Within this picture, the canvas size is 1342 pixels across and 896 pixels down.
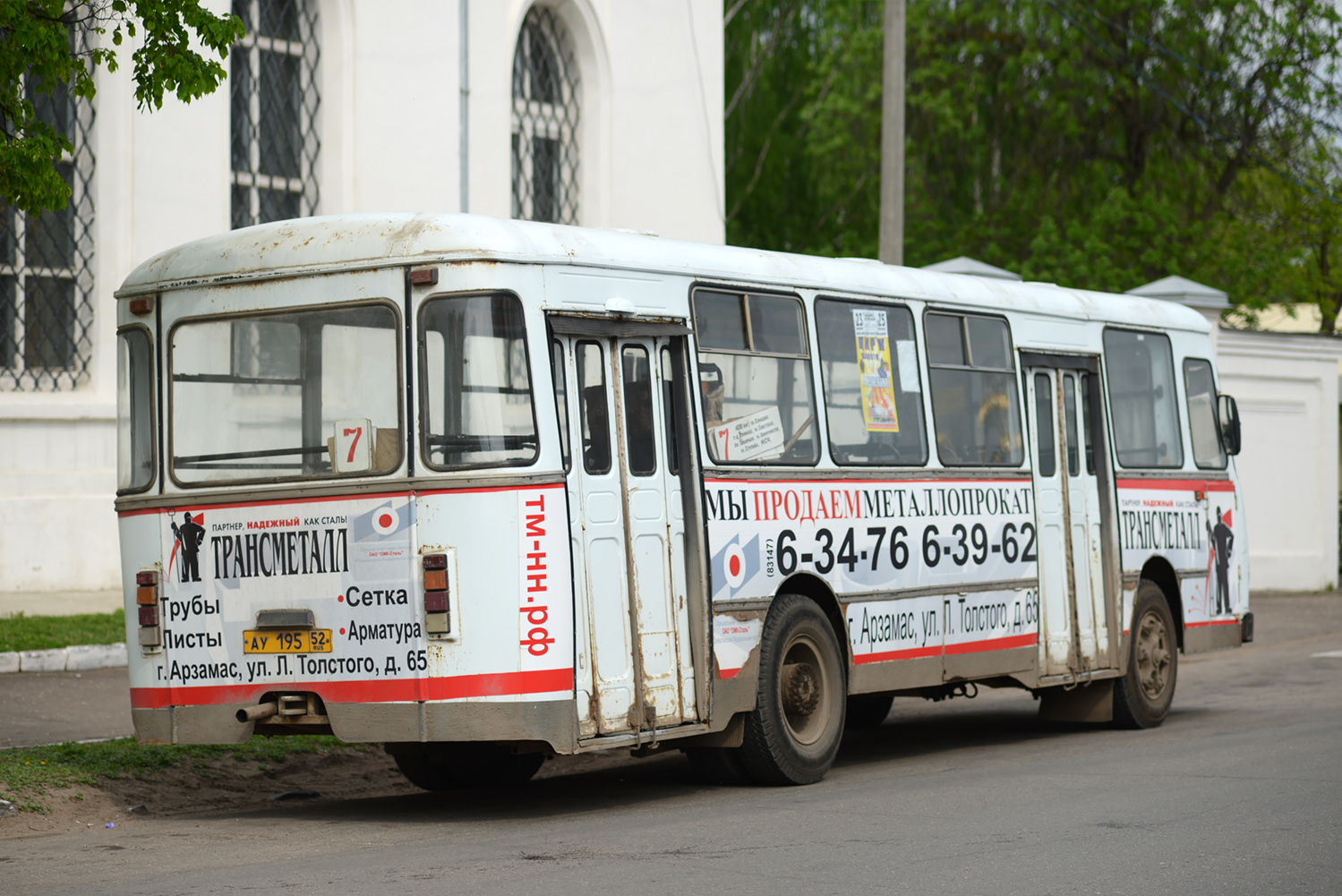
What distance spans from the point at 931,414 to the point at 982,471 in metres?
0.68

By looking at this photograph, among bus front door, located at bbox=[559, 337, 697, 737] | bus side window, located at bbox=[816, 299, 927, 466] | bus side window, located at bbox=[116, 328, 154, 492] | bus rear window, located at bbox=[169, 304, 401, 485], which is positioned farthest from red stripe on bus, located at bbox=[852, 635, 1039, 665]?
bus side window, located at bbox=[116, 328, 154, 492]

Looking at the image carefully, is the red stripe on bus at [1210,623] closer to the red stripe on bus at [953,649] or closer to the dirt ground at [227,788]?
the red stripe on bus at [953,649]

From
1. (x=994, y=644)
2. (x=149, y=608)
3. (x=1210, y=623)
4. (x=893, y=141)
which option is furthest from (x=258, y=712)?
(x=893, y=141)

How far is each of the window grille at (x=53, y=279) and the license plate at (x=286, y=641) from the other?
9.12 metres

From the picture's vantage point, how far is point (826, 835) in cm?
794

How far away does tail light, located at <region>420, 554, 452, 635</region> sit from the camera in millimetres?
8148

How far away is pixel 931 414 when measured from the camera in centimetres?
1123

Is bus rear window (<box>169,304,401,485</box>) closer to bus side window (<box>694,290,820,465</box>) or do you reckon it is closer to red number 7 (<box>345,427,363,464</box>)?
red number 7 (<box>345,427,363,464</box>)

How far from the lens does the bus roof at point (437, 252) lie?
328 inches

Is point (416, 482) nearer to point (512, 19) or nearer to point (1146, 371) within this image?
point (1146, 371)

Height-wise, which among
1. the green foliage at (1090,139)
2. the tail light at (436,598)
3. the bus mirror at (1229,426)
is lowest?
the tail light at (436,598)

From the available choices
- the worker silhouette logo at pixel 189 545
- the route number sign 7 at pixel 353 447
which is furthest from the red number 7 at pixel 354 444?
the worker silhouette logo at pixel 189 545

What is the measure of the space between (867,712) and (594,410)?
5489 mm

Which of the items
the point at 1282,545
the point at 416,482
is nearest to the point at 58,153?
the point at 416,482
